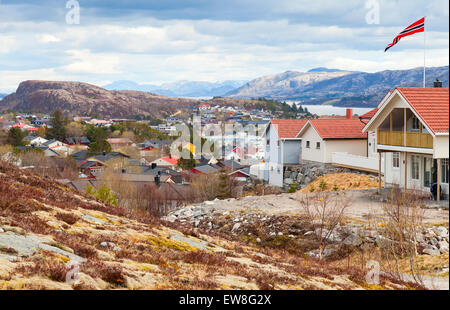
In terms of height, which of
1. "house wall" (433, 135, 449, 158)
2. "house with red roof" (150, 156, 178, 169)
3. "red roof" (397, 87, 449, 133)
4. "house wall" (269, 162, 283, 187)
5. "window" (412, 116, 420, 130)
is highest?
"red roof" (397, 87, 449, 133)

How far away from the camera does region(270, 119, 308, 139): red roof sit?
4681 cm

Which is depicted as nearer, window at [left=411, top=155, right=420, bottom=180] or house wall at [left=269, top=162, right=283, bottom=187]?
window at [left=411, top=155, right=420, bottom=180]

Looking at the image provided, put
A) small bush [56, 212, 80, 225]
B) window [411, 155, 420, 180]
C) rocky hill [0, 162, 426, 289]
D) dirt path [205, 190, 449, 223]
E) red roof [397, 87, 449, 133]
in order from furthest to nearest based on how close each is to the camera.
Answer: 1. window [411, 155, 420, 180]
2. red roof [397, 87, 449, 133]
3. dirt path [205, 190, 449, 223]
4. small bush [56, 212, 80, 225]
5. rocky hill [0, 162, 426, 289]

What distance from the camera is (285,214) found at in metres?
22.1

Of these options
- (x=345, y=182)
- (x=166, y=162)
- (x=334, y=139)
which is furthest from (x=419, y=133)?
(x=166, y=162)

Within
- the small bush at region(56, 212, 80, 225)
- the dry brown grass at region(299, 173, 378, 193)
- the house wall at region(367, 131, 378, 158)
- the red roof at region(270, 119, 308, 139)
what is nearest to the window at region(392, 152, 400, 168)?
the dry brown grass at region(299, 173, 378, 193)

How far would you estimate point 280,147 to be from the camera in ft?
152

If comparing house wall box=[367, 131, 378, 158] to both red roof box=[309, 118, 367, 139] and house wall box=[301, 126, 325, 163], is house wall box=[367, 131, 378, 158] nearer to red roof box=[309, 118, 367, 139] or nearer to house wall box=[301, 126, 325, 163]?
red roof box=[309, 118, 367, 139]

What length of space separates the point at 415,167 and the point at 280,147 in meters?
21.3

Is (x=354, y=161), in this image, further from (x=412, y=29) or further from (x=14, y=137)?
(x=14, y=137)

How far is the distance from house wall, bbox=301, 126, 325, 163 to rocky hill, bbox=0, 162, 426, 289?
2924cm

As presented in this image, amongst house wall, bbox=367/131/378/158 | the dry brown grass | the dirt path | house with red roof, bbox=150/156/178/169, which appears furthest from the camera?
house with red roof, bbox=150/156/178/169
